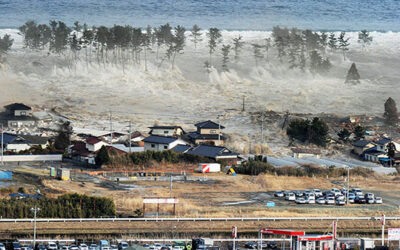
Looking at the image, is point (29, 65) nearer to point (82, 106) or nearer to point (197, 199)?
point (82, 106)

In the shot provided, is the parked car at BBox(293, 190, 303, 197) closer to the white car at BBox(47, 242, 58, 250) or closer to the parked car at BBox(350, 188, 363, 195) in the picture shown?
the parked car at BBox(350, 188, 363, 195)

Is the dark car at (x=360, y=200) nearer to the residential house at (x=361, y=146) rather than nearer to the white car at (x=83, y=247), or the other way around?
the white car at (x=83, y=247)

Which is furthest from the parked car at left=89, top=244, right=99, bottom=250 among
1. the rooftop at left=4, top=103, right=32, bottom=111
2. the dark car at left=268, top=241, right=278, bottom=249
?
the rooftop at left=4, top=103, right=32, bottom=111

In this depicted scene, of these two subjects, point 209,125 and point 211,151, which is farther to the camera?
point 209,125

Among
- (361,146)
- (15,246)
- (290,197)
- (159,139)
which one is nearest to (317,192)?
(290,197)

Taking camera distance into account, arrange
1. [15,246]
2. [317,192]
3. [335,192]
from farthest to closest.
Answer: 1. [335,192]
2. [317,192]
3. [15,246]

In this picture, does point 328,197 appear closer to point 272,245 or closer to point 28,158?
point 272,245

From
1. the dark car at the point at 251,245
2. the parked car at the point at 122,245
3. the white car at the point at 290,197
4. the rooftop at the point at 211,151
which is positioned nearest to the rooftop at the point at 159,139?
the rooftop at the point at 211,151
